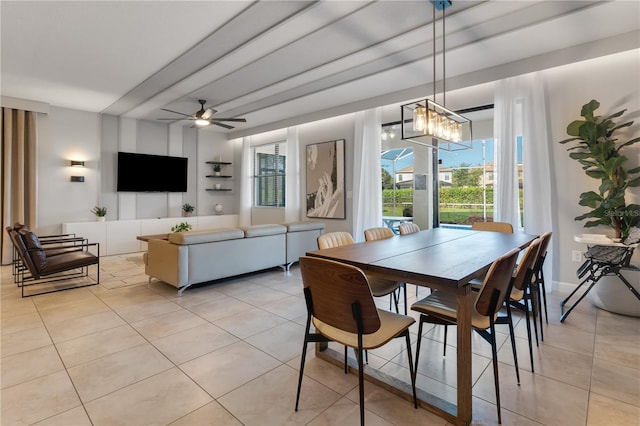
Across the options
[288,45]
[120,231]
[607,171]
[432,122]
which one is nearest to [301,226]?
[288,45]

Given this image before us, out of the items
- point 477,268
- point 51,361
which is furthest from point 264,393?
point 51,361

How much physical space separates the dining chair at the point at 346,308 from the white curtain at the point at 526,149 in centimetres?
297

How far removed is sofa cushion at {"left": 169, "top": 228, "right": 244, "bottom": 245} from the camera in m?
3.72

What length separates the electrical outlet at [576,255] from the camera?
3.67 m

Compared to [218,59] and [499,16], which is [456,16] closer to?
[499,16]

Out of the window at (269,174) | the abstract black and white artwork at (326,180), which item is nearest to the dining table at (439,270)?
the abstract black and white artwork at (326,180)

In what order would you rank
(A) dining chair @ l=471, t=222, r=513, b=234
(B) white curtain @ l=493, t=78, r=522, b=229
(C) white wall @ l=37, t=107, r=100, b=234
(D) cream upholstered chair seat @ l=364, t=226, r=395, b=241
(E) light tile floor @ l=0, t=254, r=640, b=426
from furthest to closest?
(C) white wall @ l=37, t=107, r=100, b=234
(B) white curtain @ l=493, t=78, r=522, b=229
(A) dining chair @ l=471, t=222, r=513, b=234
(D) cream upholstered chair seat @ l=364, t=226, r=395, b=241
(E) light tile floor @ l=0, t=254, r=640, b=426

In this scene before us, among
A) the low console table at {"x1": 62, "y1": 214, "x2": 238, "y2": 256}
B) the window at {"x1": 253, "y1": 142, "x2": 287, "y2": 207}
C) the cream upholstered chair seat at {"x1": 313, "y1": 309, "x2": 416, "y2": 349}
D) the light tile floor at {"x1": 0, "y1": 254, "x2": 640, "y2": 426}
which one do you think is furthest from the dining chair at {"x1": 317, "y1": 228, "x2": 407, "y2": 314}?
the window at {"x1": 253, "y1": 142, "x2": 287, "y2": 207}

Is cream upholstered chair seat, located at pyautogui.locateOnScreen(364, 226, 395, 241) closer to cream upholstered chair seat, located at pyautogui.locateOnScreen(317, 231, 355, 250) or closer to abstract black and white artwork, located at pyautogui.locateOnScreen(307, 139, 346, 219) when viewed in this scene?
cream upholstered chair seat, located at pyautogui.locateOnScreen(317, 231, 355, 250)

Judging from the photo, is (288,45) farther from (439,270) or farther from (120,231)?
(120,231)

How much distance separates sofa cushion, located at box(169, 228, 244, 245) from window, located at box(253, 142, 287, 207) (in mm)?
3362

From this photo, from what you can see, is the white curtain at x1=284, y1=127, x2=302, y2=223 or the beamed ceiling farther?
the white curtain at x1=284, y1=127, x2=302, y2=223

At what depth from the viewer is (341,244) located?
2717 millimetres

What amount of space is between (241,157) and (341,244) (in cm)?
619
